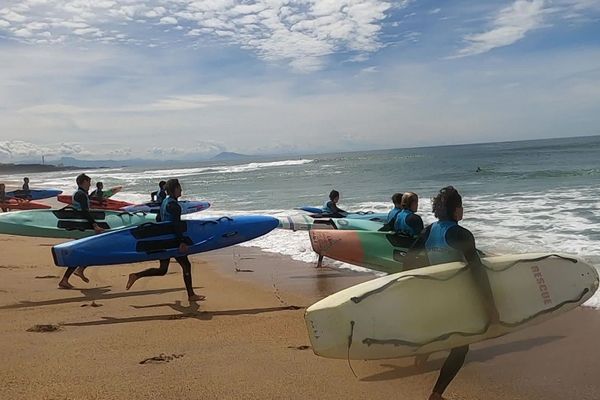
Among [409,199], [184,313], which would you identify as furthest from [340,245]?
[184,313]

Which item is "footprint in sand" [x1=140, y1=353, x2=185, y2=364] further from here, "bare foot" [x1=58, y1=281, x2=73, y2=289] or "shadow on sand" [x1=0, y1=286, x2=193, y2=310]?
"bare foot" [x1=58, y1=281, x2=73, y2=289]

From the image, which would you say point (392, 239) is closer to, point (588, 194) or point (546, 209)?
point (546, 209)

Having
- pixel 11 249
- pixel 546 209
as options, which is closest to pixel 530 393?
pixel 11 249

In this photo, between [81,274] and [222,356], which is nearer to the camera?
[222,356]

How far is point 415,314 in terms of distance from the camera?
3.82m

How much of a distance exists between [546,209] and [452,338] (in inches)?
418

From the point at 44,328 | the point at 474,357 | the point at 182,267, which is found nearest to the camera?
the point at 474,357

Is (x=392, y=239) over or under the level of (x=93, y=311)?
over

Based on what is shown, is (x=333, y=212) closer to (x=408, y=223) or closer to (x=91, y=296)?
(x=408, y=223)

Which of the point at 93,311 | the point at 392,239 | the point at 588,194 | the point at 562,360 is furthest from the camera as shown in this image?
the point at 588,194

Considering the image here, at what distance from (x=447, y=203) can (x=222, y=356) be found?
Result: 213 centimetres

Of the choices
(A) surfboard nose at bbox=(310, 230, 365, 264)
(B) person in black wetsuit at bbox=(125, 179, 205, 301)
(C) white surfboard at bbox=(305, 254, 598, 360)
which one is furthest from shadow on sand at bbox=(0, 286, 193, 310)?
(C) white surfboard at bbox=(305, 254, 598, 360)

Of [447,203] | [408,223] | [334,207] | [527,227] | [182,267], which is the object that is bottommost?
[527,227]

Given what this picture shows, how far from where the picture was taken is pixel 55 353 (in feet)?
13.5
